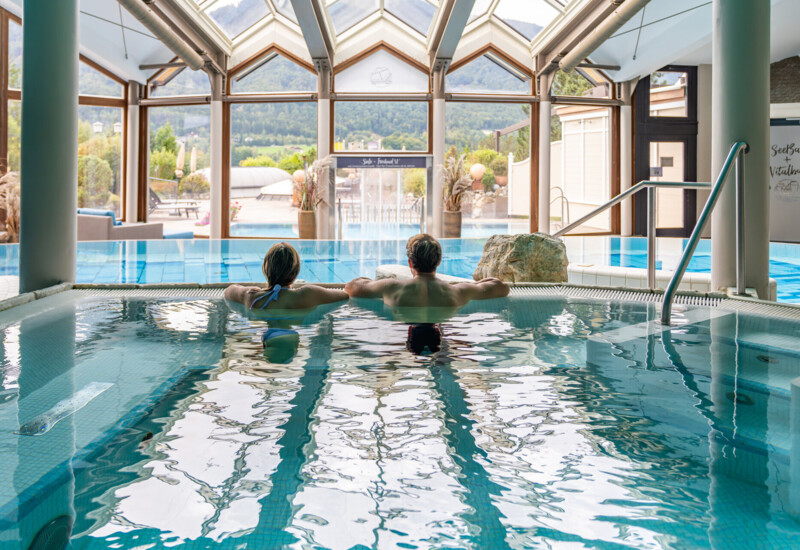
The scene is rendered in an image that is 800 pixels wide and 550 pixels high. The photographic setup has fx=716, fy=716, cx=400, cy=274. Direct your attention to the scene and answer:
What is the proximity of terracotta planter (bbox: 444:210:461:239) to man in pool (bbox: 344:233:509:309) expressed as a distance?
31.3 ft

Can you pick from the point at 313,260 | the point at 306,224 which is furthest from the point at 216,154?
the point at 313,260

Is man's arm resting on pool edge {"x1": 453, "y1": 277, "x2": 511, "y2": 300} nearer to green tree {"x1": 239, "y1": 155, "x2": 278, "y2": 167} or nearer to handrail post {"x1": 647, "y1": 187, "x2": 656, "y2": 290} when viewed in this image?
handrail post {"x1": 647, "y1": 187, "x2": 656, "y2": 290}

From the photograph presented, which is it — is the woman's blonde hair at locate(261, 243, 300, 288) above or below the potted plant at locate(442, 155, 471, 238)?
below

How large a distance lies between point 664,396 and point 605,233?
13.1 meters

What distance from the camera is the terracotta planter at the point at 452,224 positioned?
45.9 ft

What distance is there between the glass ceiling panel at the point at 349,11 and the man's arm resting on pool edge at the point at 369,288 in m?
9.78

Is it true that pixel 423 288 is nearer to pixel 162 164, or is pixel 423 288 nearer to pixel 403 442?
pixel 403 442

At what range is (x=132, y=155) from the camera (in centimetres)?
1465

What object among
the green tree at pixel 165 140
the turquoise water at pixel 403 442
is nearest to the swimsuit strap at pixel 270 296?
the turquoise water at pixel 403 442

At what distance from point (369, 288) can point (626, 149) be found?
38.6 feet

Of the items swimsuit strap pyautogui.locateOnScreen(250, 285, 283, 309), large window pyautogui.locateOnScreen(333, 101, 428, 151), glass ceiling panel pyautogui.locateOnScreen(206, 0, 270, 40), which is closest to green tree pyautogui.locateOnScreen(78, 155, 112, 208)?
glass ceiling panel pyautogui.locateOnScreen(206, 0, 270, 40)

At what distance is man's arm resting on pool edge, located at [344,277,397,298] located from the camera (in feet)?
13.7

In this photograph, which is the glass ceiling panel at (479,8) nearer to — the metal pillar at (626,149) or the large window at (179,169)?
the metal pillar at (626,149)

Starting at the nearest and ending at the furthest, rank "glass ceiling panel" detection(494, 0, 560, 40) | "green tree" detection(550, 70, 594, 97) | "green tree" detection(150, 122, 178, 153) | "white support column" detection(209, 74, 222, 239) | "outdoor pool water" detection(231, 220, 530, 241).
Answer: "glass ceiling panel" detection(494, 0, 560, 40) < "white support column" detection(209, 74, 222, 239) < "outdoor pool water" detection(231, 220, 530, 241) < "green tree" detection(550, 70, 594, 97) < "green tree" detection(150, 122, 178, 153)
